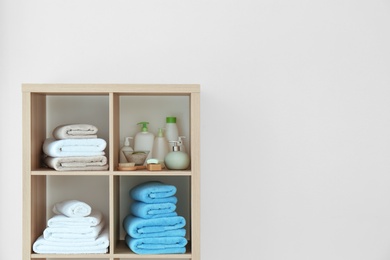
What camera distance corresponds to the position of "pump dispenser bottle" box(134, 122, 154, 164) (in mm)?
2555

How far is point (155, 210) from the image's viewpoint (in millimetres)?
2383

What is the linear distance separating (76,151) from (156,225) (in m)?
0.46

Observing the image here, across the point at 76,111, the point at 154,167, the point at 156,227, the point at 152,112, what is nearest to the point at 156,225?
the point at 156,227

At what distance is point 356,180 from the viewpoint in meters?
2.71

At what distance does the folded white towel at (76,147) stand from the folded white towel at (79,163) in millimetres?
18

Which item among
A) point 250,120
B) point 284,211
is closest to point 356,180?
point 284,211

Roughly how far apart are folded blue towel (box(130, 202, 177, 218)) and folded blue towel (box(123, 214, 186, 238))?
0.02m

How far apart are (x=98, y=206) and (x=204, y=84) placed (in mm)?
763

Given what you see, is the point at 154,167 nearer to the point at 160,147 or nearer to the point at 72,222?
the point at 160,147

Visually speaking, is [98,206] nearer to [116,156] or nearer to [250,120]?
[116,156]

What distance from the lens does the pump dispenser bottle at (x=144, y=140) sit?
255 cm

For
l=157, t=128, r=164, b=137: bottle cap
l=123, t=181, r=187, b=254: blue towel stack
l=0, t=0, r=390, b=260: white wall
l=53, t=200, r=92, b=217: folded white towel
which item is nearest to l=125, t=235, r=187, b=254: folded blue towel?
l=123, t=181, r=187, b=254: blue towel stack

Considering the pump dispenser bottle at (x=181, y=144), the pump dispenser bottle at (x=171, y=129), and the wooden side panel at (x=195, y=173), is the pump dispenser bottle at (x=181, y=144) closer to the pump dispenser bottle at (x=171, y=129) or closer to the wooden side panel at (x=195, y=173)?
the pump dispenser bottle at (x=171, y=129)

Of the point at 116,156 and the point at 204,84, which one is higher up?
the point at 204,84
